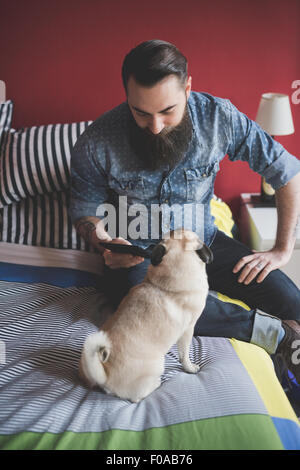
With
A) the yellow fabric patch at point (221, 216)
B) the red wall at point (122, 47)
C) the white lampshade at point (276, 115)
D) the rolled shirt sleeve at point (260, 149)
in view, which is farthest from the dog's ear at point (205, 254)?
the red wall at point (122, 47)

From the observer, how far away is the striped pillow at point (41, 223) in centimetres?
161

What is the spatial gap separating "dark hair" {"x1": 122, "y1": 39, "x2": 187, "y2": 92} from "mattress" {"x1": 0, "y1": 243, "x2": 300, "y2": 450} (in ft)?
2.45

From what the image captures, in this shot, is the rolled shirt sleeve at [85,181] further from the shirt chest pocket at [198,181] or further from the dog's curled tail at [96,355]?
the dog's curled tail at [96,355]

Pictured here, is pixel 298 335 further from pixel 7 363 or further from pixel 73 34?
pixel 73 34

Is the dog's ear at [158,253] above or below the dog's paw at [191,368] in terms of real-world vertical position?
above

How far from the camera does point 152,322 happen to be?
0.84 metres

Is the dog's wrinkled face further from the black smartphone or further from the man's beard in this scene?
the man's beard

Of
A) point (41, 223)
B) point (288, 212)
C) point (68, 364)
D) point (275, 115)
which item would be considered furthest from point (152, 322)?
point (275, 115)

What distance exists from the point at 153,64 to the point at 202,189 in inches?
18.9

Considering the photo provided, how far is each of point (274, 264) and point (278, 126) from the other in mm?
776

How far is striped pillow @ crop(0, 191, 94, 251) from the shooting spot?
1605 mm

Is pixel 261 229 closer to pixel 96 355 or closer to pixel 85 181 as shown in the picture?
pixel 85 181

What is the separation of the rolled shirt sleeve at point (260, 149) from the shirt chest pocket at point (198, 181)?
0.38 ft

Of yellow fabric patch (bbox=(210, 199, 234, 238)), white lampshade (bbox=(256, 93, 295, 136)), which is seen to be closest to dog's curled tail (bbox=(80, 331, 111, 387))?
yellow fabric patch (bbox=(210, 199, 234, 238))
